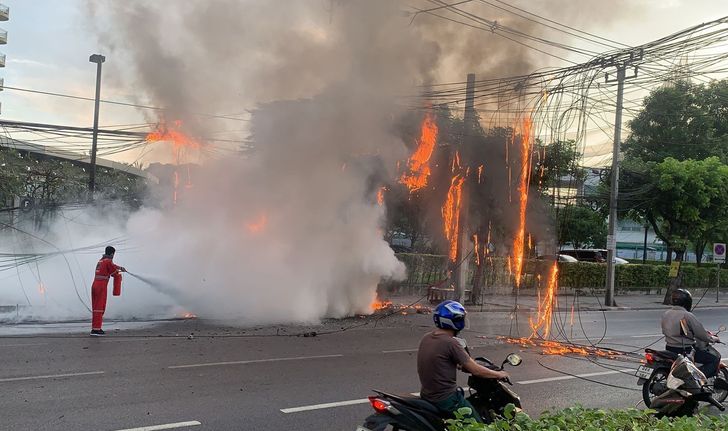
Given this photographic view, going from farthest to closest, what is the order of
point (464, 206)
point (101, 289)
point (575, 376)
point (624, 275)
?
point (624, 275), point (464, 206), point (101, 289), point (575, 376)

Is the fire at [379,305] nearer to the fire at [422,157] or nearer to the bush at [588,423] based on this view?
the fire at [422,157]

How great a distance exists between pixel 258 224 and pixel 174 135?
2.94m

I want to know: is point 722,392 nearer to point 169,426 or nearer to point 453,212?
point 169,426

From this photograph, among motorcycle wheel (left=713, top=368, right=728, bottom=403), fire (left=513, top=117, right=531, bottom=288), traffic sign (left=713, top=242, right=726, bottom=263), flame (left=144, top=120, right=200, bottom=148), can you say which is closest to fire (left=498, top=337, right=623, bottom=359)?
fire (left=513, top=117, right=531, bottom=288)

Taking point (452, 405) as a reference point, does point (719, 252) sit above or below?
above

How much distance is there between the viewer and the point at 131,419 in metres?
5.33

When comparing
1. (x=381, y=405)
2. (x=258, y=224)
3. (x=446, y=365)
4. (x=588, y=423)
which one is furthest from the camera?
(x=258, y=224)

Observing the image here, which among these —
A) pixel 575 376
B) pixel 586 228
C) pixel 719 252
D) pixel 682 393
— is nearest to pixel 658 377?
pixel 682 393

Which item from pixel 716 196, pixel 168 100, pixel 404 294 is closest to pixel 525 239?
pixel 404 294

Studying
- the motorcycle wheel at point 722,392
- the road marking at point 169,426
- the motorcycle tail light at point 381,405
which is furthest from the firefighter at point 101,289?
the motorcycle wheel at point 722,392

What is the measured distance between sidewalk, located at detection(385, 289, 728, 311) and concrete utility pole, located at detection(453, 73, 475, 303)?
1.71 metres

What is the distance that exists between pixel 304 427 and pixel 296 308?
7598mm

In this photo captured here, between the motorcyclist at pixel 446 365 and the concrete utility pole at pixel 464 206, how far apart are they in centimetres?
1157

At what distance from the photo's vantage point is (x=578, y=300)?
65.2 ft
